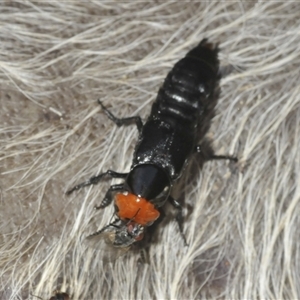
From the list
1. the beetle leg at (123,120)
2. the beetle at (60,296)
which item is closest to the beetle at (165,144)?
the beetle leg at (123,120)

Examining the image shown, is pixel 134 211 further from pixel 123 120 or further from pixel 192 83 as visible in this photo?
pixel 192 83

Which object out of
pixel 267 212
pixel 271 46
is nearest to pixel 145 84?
pixel 271 46

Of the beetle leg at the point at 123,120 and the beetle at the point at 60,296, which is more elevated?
the beetle leg at the point at 123,120

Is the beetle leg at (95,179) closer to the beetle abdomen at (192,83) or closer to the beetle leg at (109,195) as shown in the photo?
the beetle leg at (109,195)

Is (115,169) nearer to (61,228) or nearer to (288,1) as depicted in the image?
(61,228)

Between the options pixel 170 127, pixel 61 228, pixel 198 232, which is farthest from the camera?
pixel 170 127

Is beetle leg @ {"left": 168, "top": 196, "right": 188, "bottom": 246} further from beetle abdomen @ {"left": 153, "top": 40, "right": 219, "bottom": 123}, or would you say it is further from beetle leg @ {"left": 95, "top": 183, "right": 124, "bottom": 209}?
beetle abdomen @ {"left": 153, "top": 40, "right": 219, "bottom": 123}

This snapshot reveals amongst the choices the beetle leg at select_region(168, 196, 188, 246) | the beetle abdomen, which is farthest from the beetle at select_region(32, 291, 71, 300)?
the beetle abdomen
